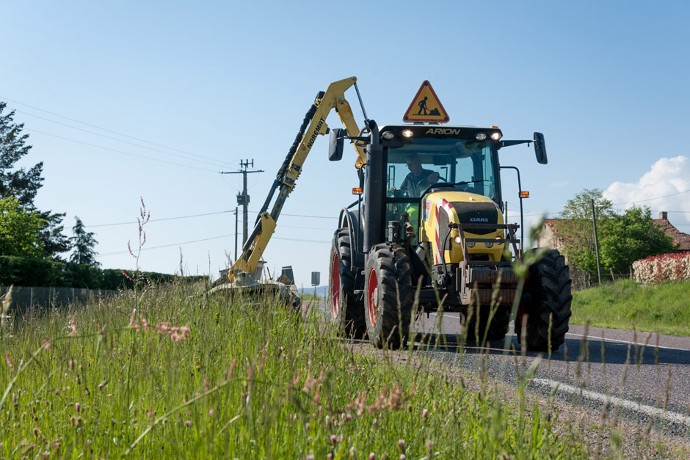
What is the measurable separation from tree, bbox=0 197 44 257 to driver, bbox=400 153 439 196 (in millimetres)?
28391

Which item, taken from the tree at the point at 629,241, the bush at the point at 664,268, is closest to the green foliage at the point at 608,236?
the tree at the point at 629,241

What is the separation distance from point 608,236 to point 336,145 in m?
57.8

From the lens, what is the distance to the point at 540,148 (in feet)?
32.3

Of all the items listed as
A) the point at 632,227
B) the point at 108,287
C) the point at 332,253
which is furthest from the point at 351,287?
the point at 632,227

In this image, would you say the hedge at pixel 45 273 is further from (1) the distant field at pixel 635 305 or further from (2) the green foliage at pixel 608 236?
(2) the green foliage at pixel 608 236

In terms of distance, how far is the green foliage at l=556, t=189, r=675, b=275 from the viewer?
6188 centimetres

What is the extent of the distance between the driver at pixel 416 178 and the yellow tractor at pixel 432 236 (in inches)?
0.5

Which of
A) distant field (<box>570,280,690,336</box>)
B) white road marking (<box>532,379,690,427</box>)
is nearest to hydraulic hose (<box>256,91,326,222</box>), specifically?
white road marking (<box>532,379,690,427</box>)

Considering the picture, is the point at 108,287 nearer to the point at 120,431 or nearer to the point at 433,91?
the point at 433,91

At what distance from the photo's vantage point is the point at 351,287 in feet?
34.2

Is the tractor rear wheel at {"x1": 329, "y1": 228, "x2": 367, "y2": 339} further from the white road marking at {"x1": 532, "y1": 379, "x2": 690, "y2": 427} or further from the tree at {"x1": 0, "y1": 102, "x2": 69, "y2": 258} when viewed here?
the tree at {"x1": 0, "y1": 102, "x2": 69, "y2": 258}

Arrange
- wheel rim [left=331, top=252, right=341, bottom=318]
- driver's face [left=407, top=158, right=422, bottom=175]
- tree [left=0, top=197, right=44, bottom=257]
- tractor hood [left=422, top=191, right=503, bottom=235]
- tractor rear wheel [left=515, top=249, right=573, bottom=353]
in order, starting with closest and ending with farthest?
tractor rear wheel [left=515, top=249, right=573, bottom=353] < tractor hood [left=422, top=191, right=503, bottom=235] < driver's face [left=407, top=158, right=422, bottom=175] < wheel rim [left=331, top=252, right=341, bottom=318] < tree [left=0, top=197, right=44, bottom=257]

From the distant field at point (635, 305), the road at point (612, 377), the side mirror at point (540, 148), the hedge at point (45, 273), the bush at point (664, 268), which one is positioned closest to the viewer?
the road at point (612, 377)

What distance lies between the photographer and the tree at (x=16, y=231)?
3484 centimetres
